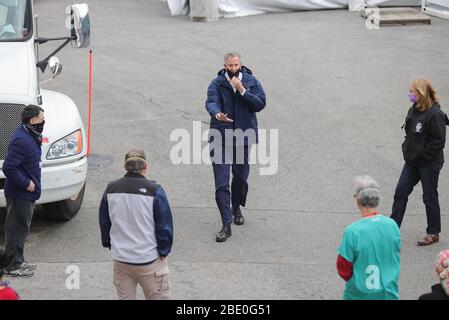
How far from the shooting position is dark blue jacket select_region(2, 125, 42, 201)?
7.95 meters

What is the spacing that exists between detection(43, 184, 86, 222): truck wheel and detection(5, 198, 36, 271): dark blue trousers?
1.26m

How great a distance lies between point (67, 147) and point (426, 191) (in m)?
3.75

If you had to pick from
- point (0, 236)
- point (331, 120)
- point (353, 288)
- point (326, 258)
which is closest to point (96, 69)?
point (331, 120)

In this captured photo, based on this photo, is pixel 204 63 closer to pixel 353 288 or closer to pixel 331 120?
pixel 331 120

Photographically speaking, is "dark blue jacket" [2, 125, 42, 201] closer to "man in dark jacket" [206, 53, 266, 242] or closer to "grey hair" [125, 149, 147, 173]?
"grey hair" [125, 149, 147, 173]

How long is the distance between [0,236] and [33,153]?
1.57 m

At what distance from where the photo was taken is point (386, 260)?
19.4 ft

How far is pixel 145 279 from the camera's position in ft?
21.6

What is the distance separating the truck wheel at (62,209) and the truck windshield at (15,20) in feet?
6.67

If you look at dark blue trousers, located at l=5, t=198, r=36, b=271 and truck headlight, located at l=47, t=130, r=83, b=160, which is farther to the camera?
truck headlight, located at l=47, t=130, r=83, b=160

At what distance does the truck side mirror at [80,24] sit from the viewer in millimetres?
9680

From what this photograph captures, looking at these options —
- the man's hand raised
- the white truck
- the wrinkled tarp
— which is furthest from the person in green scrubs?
the wrinkled tarp

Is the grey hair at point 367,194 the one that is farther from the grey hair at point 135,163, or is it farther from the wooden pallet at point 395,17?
the wooden pallet at point 395,17

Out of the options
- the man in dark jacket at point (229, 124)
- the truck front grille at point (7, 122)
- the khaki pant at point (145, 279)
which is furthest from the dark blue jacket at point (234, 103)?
the khaki pant at point (145, 279)
